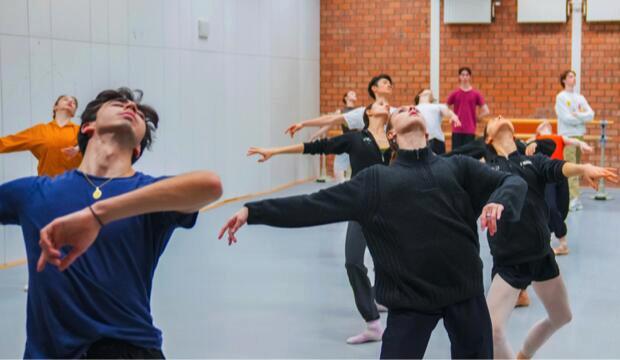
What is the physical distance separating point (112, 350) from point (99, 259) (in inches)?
10.3

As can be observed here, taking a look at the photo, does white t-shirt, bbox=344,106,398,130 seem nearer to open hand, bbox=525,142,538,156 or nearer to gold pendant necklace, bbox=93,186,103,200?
open hand, bbox=525,142,538,156

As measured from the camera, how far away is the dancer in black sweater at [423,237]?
3.55m

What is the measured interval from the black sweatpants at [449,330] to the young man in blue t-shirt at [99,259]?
118 cm

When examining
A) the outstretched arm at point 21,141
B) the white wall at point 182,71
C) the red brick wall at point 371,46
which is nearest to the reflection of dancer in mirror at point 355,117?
the outstretched arm at point 21,141

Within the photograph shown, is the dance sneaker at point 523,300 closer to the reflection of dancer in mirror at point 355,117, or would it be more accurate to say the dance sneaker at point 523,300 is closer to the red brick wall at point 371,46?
the reflection of dancer in mirror at point 355,117

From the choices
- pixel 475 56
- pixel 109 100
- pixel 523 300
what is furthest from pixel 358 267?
pixel 475 56

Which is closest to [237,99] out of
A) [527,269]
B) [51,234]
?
[527,269]

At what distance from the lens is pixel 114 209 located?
2250 millimetres

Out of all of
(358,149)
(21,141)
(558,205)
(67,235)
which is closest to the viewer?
(67,235)

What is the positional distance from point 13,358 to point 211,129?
24.1 feet

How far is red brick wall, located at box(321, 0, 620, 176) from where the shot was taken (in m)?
15.4

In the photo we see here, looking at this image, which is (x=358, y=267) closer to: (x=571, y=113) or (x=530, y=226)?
(x=530, y=226)

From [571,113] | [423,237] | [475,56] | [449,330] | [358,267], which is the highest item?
[475,56]

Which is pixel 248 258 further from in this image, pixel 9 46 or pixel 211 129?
pixel 211 129
